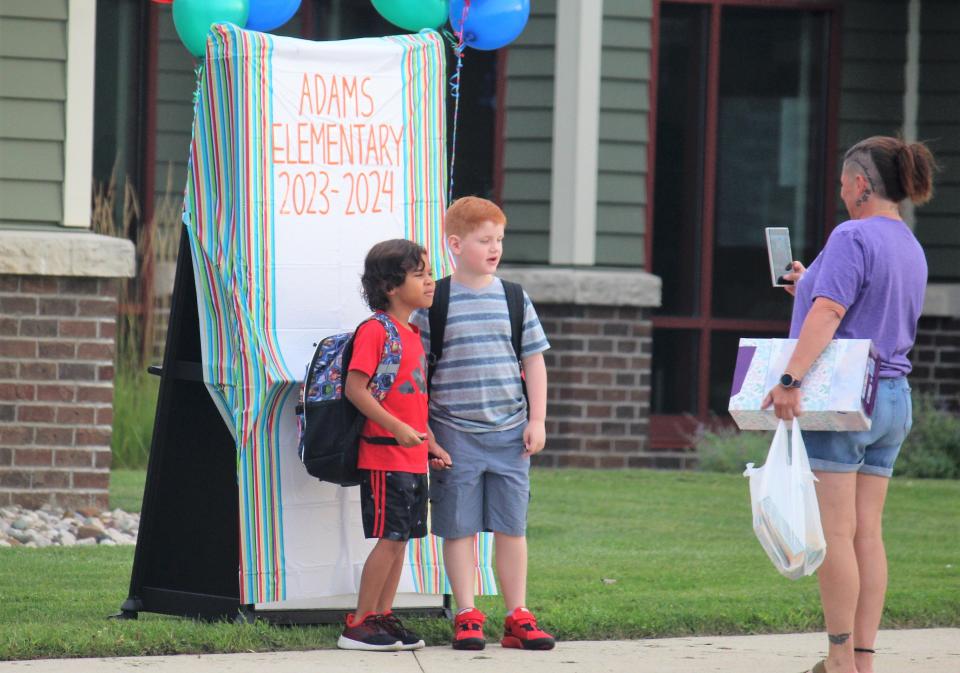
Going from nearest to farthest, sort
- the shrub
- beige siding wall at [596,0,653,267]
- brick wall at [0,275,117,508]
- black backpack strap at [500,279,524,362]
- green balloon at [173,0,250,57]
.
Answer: black backpack strap at [500,279,524,362] → green balloon at [173,0,250,57] → brick wall at [0,275,117,508] → the shrub → beige siding wall at [596,0,653,267]

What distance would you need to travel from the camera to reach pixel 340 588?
5.45 metres

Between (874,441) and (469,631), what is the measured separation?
4.98 feet

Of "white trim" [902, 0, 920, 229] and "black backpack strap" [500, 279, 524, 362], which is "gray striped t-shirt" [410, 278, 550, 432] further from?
"white trim" [902, 0, 920, 229]

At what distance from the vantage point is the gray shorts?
17.6 ft

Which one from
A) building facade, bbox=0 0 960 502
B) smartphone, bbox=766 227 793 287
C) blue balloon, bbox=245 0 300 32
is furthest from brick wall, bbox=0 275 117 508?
smartphone, bbox=766 227 793 287

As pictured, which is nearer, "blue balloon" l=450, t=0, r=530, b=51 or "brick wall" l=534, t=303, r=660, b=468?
"blue balloon" l=450, t=0, r=530, b=51

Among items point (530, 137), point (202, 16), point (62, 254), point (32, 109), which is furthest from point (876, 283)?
point (530, 137)

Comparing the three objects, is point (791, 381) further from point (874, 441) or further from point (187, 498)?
point (187, 498)

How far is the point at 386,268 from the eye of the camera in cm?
521

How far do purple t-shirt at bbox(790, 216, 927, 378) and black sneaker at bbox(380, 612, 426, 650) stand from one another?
176 centimetres

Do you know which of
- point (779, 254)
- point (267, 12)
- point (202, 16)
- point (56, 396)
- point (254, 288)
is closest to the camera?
point (779, 254)

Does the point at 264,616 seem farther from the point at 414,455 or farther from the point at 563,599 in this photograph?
the point at 563,599

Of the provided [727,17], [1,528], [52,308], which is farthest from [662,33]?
[1,528]

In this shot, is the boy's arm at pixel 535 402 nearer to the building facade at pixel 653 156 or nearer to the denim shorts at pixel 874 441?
the denim shorts at pixel 874 441
